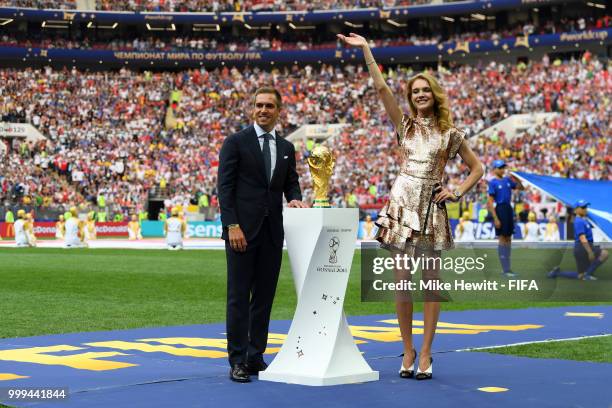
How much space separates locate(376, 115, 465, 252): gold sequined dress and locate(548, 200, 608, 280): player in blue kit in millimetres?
10674

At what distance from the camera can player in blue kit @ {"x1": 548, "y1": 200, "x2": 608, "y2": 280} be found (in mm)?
16875

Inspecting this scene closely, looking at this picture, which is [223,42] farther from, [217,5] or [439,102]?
[439,102]

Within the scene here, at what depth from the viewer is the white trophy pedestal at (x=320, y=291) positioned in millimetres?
6551

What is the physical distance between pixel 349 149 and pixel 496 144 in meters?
8.10

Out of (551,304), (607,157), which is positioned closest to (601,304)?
(551,304)

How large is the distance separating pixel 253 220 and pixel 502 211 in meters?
10.7

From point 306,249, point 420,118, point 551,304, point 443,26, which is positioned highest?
point 443,26

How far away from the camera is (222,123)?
53.4 meters

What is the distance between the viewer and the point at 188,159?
4994cm

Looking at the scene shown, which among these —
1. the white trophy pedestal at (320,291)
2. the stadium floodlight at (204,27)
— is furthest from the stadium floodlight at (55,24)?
the white trophy pedestal at (320,291)

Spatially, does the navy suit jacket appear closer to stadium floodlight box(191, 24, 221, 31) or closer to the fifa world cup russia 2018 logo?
the fifa world cup russia 2018 logo

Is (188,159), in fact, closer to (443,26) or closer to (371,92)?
(371,92)

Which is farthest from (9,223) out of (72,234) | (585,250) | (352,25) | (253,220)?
(253,220)

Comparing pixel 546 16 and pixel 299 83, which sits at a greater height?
pixel 546 16
